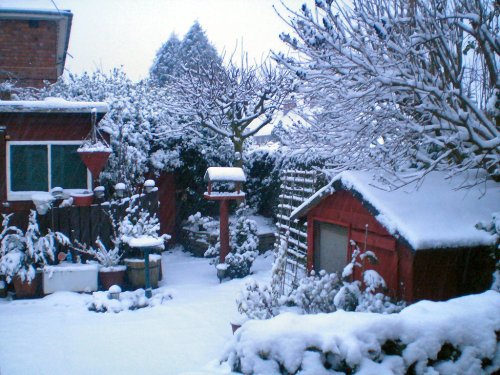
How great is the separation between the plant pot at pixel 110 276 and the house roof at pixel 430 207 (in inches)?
165

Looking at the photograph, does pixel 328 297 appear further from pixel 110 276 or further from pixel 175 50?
pixel 175 50

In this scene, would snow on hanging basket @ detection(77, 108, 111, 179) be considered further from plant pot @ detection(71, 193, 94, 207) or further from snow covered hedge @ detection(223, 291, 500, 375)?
snow covered hedge @ detection(223, 291, 500, 375)

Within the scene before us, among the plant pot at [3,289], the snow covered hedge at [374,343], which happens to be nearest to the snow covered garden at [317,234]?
the snow covered hedge at [374,343]

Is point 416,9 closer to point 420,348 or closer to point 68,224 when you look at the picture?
point 420,348

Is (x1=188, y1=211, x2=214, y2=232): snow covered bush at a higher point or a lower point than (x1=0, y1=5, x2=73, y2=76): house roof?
lower

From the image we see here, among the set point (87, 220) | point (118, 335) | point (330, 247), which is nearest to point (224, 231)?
point (87, 220)

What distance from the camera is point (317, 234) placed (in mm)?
6867

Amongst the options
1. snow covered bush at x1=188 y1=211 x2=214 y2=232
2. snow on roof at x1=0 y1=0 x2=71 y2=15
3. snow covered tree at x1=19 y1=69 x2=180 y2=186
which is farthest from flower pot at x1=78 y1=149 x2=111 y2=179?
snow on roof at x1=0 y1=0 x2=71 y2=15

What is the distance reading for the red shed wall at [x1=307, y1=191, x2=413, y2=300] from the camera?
497 cm

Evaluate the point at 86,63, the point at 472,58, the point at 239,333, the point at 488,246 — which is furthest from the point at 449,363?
the point at 86,63

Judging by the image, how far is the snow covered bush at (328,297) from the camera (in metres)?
5.04

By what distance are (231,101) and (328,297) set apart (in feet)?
27.0

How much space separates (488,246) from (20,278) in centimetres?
723

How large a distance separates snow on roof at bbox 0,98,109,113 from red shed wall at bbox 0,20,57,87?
4448 millimetres
